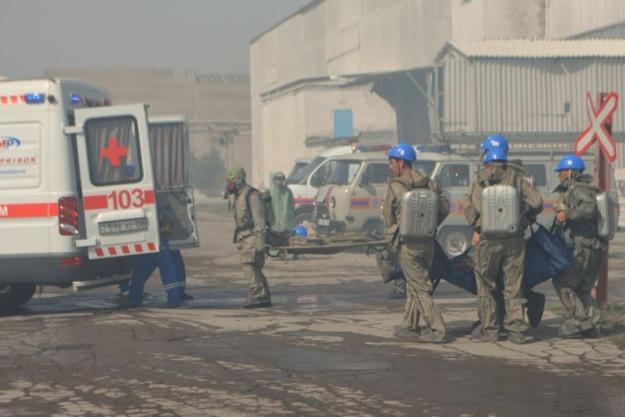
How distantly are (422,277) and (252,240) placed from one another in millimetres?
3868

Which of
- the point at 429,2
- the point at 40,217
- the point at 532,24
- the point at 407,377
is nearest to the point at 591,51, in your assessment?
the point at 532,24

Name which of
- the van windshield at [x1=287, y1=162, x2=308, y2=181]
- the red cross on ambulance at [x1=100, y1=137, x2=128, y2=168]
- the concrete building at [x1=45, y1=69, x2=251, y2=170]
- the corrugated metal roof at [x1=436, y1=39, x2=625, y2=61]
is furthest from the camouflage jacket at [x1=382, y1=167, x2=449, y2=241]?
the concrete building at [x1=45, y1=69, x2=251, y2=170]

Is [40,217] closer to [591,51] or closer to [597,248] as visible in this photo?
[597,248]

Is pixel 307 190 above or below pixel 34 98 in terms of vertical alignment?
below

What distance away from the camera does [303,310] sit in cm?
1346

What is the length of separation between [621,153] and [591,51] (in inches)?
153

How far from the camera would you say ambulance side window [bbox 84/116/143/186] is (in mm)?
12953

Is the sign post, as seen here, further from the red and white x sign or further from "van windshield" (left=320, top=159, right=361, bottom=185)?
"van windshield" (left=320, top=159, right=361, bottom=185)

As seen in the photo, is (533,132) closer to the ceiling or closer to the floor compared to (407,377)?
closer to the ceiling

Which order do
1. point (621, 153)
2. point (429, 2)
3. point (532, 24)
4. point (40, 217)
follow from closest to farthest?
point (40, 217), point (621, 153), point (532, 24), point (429, 2)

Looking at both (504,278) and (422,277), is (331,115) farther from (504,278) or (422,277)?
(504,278)

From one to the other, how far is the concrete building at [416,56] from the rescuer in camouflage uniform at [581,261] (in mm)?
28015

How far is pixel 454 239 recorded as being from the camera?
23.6m

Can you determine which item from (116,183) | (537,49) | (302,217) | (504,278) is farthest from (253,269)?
(537,49)
